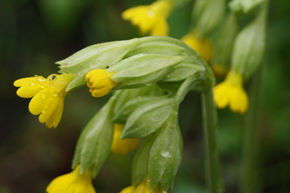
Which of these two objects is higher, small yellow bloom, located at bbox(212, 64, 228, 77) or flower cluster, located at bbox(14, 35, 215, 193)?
flower cluster, located at bbox(14, 35, 215, 193)

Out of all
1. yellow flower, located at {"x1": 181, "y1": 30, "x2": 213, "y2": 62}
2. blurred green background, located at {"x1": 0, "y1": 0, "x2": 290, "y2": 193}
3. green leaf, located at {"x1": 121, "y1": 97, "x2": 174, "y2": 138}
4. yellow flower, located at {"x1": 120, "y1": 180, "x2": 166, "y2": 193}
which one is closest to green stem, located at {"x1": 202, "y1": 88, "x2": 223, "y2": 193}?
green leaf, located at {"x1": 121, "y1": 97, "x2": 174, "y2": 138}

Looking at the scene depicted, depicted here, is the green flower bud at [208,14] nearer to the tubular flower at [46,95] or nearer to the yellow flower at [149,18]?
the yellow flower at [149,18]

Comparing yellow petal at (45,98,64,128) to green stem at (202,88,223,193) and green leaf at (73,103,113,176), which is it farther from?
green stem at (202,88,223,193)

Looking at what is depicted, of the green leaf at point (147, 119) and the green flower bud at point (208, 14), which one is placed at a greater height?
the green leaf at point (147, 119)

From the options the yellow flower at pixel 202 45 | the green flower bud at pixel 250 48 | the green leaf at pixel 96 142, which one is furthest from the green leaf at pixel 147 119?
the yellow flower at pixel 202 45

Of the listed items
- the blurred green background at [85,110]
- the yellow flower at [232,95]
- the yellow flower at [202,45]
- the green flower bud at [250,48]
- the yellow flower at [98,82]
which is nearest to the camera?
the yellow flower at [98,82]

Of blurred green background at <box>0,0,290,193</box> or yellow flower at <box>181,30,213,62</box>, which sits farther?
blurred green background at <box>0,0,290,193</box>

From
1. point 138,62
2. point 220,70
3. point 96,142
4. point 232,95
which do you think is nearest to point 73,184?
point 96,142
